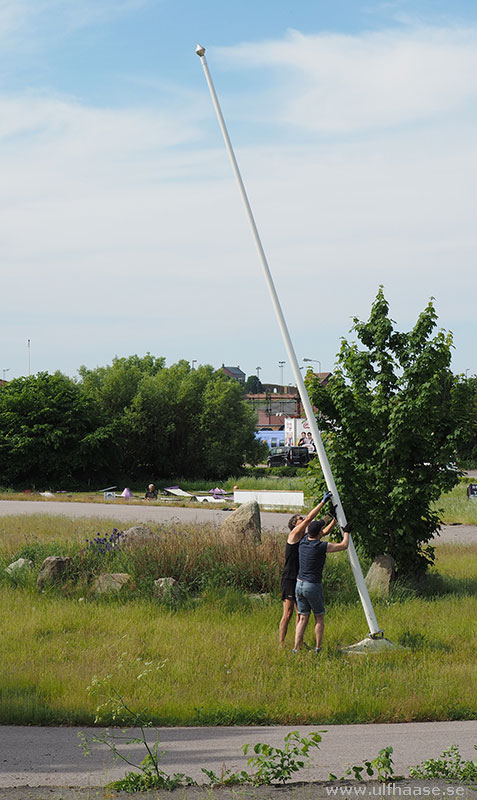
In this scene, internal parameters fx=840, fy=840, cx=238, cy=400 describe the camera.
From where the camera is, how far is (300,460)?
215ft

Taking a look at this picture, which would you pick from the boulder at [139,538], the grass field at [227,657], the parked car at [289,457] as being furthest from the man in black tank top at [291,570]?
the parked car at [289,457]

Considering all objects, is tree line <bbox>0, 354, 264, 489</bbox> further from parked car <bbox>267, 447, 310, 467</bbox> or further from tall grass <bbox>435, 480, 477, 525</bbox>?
tall grass <bbox>435, 480, 477, 525</bbox>

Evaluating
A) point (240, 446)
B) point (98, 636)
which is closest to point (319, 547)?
point (98, 636)

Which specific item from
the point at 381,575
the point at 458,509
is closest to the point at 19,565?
the point at 381,575

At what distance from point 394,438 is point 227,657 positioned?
601 cm

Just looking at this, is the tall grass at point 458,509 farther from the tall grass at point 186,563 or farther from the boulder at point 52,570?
the boulder at point 52,570

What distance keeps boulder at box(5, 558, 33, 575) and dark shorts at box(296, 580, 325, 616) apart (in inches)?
230

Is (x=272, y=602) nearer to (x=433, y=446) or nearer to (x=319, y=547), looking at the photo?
(x=319, y=547)

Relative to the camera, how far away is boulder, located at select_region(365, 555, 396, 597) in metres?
13.6

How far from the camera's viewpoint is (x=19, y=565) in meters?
14.1

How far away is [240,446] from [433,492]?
47.9 meters

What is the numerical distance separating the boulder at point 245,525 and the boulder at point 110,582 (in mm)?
2621

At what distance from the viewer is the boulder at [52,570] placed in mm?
13281

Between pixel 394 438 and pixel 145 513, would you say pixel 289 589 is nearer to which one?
pixel 394 438
